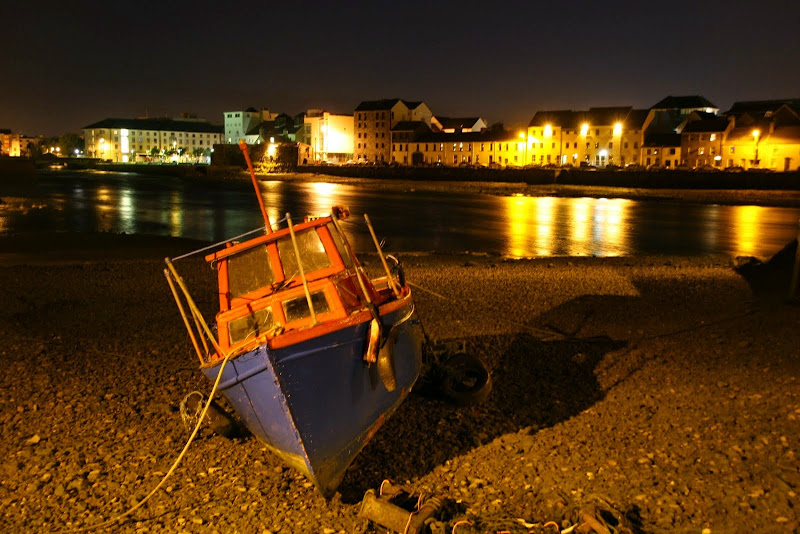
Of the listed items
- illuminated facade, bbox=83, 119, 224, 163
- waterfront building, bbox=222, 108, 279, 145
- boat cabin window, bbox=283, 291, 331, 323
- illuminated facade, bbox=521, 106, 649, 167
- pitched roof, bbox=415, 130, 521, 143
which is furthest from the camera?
illuminated facade, bbox=83, 119, 224, 163

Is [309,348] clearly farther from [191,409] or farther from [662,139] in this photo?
[662,139]

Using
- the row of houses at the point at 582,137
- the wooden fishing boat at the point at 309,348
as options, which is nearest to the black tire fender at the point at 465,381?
the wooden fishing boat at the point at 309,348

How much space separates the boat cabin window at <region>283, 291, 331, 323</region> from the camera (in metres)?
7.12

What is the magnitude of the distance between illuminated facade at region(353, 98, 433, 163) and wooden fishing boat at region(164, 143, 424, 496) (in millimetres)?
119402

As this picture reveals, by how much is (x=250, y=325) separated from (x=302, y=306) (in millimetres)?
620

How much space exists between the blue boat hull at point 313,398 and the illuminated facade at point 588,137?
101747 millimetres

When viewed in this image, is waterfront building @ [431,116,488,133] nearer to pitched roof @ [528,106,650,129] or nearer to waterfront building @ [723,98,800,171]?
pitched roof @ [528,106,650,129]

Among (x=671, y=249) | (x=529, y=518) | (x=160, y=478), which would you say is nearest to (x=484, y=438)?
(x=529, y=518)

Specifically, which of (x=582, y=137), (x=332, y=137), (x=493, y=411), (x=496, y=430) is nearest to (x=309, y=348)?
(x=496, y=430)

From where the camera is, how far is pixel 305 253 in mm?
7719

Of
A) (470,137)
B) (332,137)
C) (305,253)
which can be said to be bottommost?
(305,253)

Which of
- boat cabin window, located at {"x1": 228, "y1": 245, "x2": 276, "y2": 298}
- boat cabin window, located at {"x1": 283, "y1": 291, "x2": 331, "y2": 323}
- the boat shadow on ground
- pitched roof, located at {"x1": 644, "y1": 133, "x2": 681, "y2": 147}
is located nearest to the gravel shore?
the boat shadow on ground

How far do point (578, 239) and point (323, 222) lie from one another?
2901 cm

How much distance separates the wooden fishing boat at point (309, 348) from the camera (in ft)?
20.9
